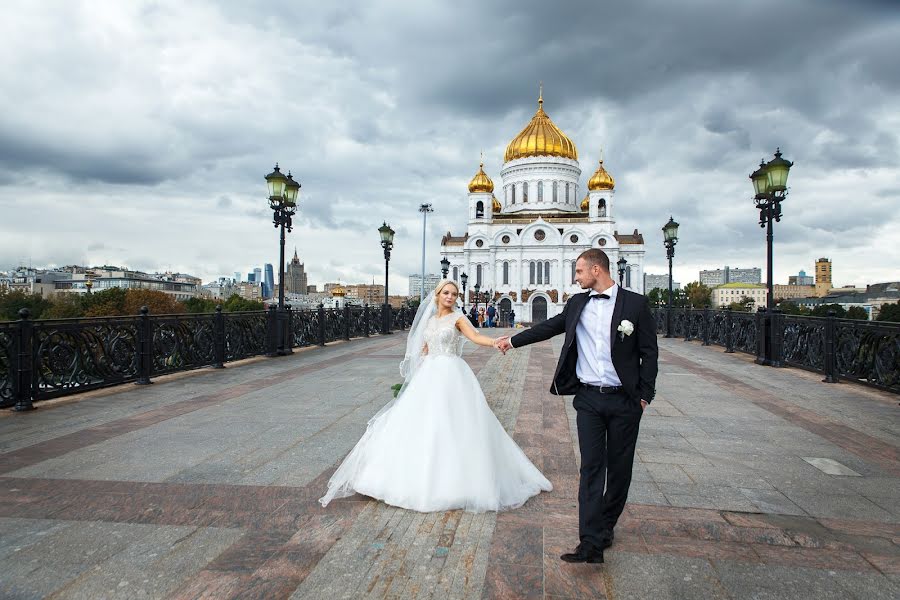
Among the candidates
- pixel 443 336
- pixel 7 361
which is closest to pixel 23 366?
pixel 7 361

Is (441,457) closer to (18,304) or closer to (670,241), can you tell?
(670,241)

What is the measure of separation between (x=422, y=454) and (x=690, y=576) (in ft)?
6.26

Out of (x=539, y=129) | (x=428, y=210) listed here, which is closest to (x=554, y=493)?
(x=428, y=210)

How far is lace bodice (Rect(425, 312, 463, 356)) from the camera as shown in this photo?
15.0 ft

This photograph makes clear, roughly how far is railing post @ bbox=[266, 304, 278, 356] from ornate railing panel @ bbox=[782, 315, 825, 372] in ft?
40.2

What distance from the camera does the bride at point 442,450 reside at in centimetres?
406

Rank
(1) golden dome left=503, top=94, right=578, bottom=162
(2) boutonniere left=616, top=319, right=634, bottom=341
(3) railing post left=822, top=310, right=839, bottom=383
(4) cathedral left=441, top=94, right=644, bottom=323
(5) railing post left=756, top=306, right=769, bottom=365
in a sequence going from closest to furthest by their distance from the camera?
(2) boutonniere left=616, top=319, right=634, bottom=341 → (3) railing post left=822, top=310, right=839, bottom=383 → (5) railing post left=756, top=306, right=769, bottom=365 → (4) cathedral left=441, top=94, right=644, bottom=323 → (1) golden dome left=503, top=94, right=578, bottom=162

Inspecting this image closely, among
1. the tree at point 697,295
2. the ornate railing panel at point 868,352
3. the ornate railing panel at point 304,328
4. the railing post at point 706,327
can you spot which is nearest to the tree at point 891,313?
the railing post at point 706,327

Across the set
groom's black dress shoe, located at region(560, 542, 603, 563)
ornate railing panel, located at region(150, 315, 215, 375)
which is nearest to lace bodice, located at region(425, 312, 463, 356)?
groom's black dress shoe, located at region(560, 542, 603, 563)

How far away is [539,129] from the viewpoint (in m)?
69.4

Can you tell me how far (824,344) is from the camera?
10727 millimetres

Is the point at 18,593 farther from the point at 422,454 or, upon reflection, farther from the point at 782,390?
the point at 782,390

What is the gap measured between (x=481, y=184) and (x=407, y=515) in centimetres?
6772

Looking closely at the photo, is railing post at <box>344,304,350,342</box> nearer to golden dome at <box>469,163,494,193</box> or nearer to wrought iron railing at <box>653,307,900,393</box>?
wrought iron railing at <box>653,307,900,393</box>
